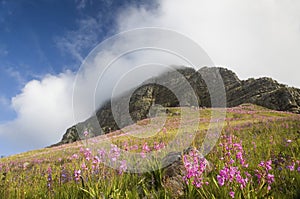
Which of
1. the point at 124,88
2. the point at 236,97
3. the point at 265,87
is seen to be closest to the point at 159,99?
the point at 236,97

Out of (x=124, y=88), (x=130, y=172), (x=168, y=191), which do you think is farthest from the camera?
(x=124, y=88)

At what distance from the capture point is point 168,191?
6219 mm

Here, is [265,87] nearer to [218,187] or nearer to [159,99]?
[159,99]

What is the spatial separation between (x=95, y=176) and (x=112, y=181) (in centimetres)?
96

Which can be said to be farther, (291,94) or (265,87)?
(265,87)

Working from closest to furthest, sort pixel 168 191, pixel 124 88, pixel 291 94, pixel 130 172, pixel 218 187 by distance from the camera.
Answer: pixel 218 187 < pixel 168 191 < pixel 130 172 < pixel 124 88 < pixel 291 94

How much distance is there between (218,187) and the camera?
520cm

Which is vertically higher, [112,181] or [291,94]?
[291,94]

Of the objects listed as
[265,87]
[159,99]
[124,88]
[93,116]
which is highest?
[159,99]

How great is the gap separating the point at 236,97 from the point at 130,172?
8296 cm

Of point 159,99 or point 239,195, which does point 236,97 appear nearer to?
point 159,99

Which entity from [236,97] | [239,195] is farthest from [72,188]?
[236,97]

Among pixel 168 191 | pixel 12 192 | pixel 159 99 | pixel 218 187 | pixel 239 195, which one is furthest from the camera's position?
pixel 159 99

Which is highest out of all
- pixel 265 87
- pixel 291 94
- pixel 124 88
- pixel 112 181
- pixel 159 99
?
pixel 159 99
